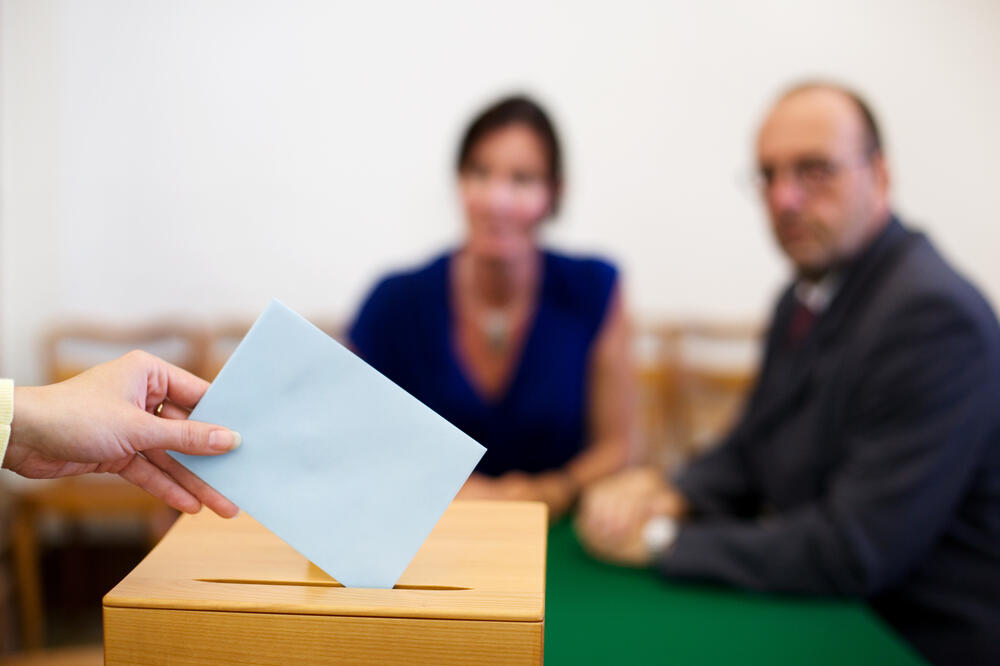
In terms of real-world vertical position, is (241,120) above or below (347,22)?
below

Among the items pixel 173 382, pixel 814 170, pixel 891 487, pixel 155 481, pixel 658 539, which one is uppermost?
pixel 814 170

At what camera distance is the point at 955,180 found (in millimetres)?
3713

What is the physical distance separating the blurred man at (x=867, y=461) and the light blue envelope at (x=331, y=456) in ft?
2.54

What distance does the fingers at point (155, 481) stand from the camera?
33.2 inches

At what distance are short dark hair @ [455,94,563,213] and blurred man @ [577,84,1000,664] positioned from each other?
625 millimetres

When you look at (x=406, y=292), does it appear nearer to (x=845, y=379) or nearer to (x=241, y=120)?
(x=845, y=379)

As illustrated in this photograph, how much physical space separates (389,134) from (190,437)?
128 inches

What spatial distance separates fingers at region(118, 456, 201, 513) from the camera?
0.84m

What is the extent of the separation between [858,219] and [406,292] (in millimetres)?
1146

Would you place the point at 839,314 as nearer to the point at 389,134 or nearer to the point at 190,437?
the point at 190,437

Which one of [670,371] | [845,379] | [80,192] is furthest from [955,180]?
[80,192]

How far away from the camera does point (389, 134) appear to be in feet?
12.4

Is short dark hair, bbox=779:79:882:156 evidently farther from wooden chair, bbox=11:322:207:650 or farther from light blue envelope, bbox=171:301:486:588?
wooden chair, bbox=11:322:207:650

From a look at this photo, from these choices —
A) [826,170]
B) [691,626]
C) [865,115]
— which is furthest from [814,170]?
[691,626]
